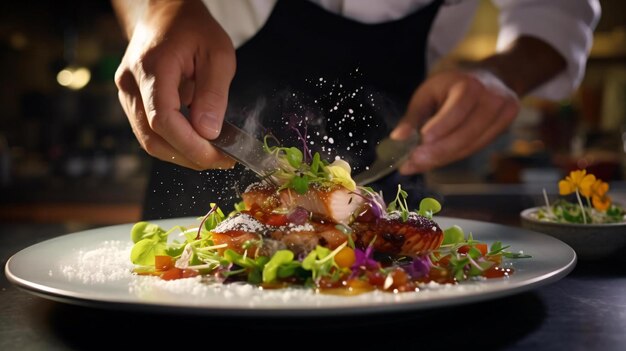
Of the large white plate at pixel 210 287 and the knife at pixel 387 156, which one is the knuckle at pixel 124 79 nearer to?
the large white plate at pixel 210 287

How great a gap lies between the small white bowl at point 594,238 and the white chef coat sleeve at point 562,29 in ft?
4.56

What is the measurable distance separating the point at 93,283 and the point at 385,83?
5.02 feet

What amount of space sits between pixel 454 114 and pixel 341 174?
989 mm

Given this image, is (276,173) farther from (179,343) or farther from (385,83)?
(385,83)

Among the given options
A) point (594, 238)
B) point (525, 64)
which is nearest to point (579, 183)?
point (594, 238)

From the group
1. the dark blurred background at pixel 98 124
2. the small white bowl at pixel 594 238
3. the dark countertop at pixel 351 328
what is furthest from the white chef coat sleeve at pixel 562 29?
the dark blurred background at pixel 98 124

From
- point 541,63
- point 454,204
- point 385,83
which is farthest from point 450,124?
point 541,63

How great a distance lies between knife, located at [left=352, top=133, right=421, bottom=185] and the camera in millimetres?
1853

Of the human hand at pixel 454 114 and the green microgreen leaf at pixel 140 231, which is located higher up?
the human hand at pixel 454 114

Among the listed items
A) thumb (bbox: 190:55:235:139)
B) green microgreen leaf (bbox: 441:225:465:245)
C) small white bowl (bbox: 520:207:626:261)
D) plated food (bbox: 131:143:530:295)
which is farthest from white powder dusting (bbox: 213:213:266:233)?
small white bowl (bbox: 520:207:626:261)

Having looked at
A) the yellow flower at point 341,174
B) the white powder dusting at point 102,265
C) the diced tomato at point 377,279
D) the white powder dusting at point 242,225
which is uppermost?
the yellow flower at point 341,174

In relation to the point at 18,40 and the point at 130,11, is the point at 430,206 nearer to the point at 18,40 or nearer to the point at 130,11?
the point at 130,11

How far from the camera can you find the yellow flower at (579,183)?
144 centimetres

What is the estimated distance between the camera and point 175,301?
30.5 inches
